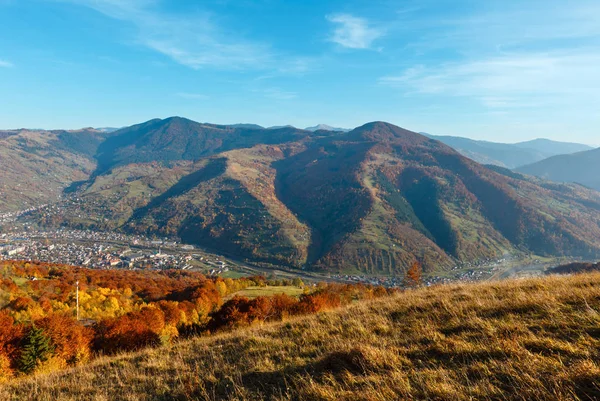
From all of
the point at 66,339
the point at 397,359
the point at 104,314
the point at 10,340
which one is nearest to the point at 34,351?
the point at 10,340

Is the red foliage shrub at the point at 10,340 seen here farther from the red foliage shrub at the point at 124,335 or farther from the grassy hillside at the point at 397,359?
the grassy hillside at the point at 397,359

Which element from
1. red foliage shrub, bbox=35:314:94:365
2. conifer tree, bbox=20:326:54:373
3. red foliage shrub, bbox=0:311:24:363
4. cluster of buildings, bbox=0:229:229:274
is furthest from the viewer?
cluster of buildings, bbox=0:229:229:274

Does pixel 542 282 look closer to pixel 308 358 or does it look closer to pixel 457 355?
pixel 457 355

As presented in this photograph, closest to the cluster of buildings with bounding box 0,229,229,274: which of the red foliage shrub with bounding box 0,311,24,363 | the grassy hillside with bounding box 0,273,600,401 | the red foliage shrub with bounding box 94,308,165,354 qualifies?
the red foliage shrub with bounding box 94,308,165,354

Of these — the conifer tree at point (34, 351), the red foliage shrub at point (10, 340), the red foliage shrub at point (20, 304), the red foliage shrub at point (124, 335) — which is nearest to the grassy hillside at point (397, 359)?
the red foliage shrub at point (124, 335)

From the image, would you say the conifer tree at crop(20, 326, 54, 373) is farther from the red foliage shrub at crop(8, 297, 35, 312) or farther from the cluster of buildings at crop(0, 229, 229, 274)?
the cluster of buildings at crop(0, 229, 229, 274)
